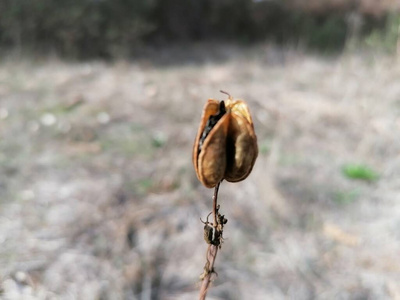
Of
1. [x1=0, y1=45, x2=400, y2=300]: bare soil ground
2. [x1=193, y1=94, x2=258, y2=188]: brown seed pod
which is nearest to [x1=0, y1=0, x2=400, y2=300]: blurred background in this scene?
[x1=0, y1=45, x2=400, y2=300]: bare soil ground

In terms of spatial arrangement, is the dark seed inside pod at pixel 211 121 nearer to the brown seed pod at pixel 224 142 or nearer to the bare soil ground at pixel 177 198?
the brown seed pod at pixel 224 142

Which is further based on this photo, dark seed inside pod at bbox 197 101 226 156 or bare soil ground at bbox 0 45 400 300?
bare soil ground at bbox 0 45 400 300

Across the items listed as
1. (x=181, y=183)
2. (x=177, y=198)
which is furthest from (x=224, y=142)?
(x=181, y=183)

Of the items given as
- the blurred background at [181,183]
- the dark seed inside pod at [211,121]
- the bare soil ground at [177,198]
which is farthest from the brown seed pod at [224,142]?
the blurred background at [181,183]

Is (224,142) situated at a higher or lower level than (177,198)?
lower

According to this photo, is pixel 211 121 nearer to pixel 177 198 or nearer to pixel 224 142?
pixel 224 142

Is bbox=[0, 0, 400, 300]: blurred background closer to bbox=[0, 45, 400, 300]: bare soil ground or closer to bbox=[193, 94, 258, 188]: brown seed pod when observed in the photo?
bbox=[0, 45, 400, 300]: bare soil ground
